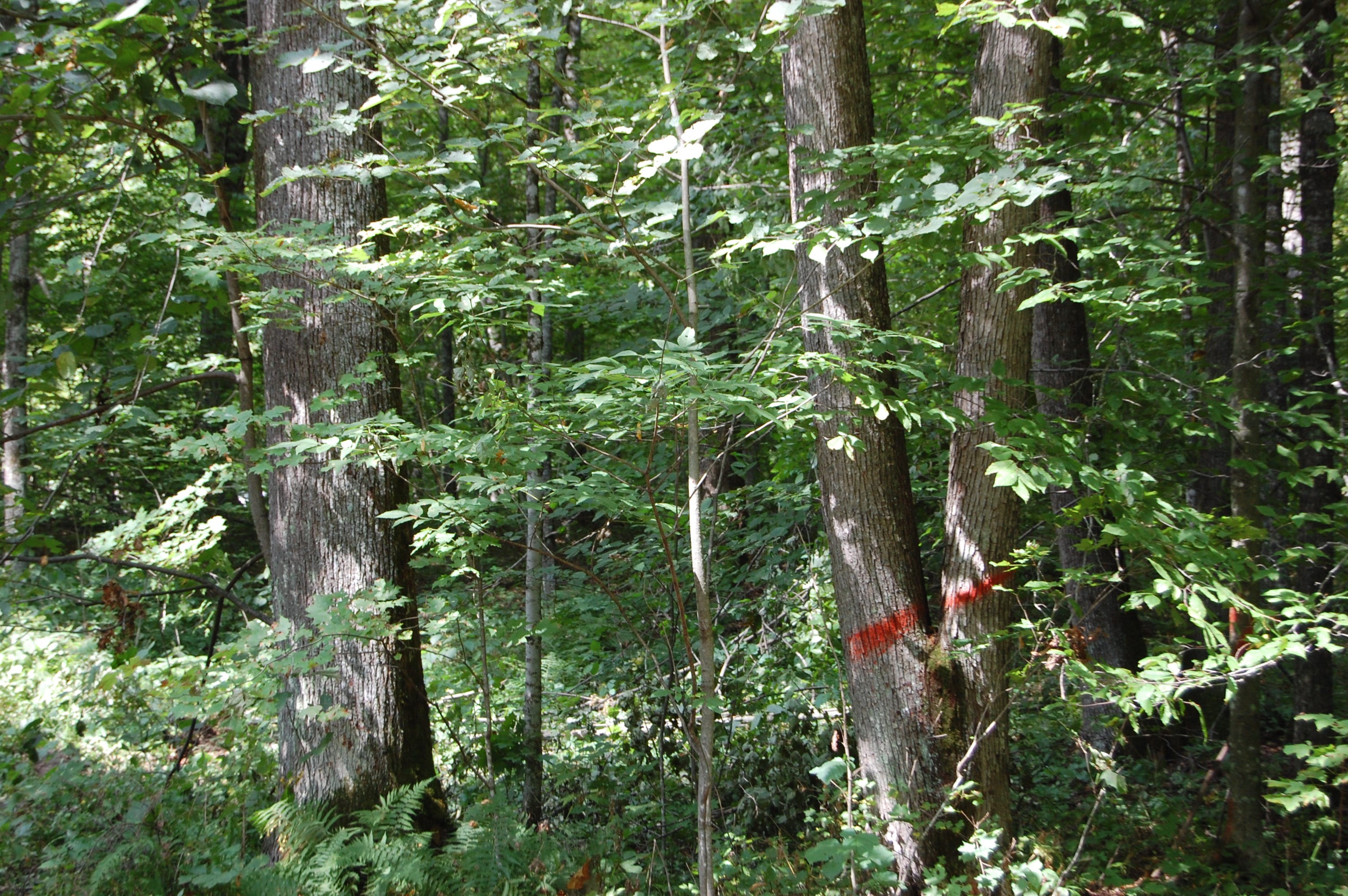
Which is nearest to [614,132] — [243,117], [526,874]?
[243,117]

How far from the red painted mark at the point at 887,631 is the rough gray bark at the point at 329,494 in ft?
6.56

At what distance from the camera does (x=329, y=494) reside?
358 cm

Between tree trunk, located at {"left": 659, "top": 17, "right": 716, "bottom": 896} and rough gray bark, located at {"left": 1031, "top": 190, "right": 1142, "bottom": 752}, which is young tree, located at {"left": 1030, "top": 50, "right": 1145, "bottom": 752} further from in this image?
tree trunk, located at {"left": 659, "top": 17, "right": 716, "bottom": 896}

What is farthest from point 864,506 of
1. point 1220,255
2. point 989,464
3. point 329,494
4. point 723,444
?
point 1220,255

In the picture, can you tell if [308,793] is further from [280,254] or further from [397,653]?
[280,254]

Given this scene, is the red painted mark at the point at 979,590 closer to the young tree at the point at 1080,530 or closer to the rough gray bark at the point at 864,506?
the rough gray bark at the point at 864,506

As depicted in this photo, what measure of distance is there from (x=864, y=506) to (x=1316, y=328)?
2.72 metres

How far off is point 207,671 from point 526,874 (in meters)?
1.57

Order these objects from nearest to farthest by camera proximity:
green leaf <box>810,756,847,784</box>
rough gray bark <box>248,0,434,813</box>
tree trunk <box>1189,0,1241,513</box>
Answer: green leaf <box>810,756,847,784</box>
rough gray bark <box>248,0,434,813</box>
tree trunk <box>1189,0,1241,513</box>

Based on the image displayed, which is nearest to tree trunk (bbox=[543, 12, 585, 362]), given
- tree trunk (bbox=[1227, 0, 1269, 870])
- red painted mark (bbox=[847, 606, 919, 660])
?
red painted mark (bbox=[847, 606, 919, 660])

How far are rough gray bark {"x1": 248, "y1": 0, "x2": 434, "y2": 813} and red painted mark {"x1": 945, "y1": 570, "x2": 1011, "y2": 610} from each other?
2.39m

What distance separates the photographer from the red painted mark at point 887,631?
3434mm

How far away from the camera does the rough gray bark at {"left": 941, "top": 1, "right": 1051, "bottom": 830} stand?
3.33 m

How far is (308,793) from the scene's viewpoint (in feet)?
11.6
